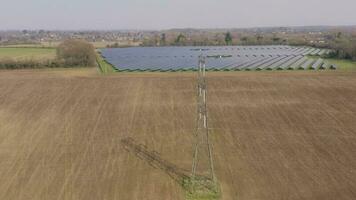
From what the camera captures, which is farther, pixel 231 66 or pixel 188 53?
pixel 188 53

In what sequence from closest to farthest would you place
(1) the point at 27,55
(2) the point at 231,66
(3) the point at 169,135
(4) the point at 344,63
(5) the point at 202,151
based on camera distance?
(5) the point at 202,151, (3) the point at 169,135, (2) the point at 231,66, (4) the point at 344,63, (1) the point at 27,55

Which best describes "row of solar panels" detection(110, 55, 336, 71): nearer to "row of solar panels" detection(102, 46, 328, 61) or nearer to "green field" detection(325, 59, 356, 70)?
"green field" detection(325, 59, 356, 70)

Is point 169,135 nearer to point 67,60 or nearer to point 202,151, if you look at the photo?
point 202,151

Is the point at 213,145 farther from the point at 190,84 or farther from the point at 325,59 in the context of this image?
the point at 325,59

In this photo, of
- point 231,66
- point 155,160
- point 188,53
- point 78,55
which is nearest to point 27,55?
point 78,55

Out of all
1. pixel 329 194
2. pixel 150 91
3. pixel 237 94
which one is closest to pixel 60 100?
pixel 150 91

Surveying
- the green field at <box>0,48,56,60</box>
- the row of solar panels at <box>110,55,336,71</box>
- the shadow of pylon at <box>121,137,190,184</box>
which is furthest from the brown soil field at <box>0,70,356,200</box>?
the green field at <box>0,48,56,60</box>
